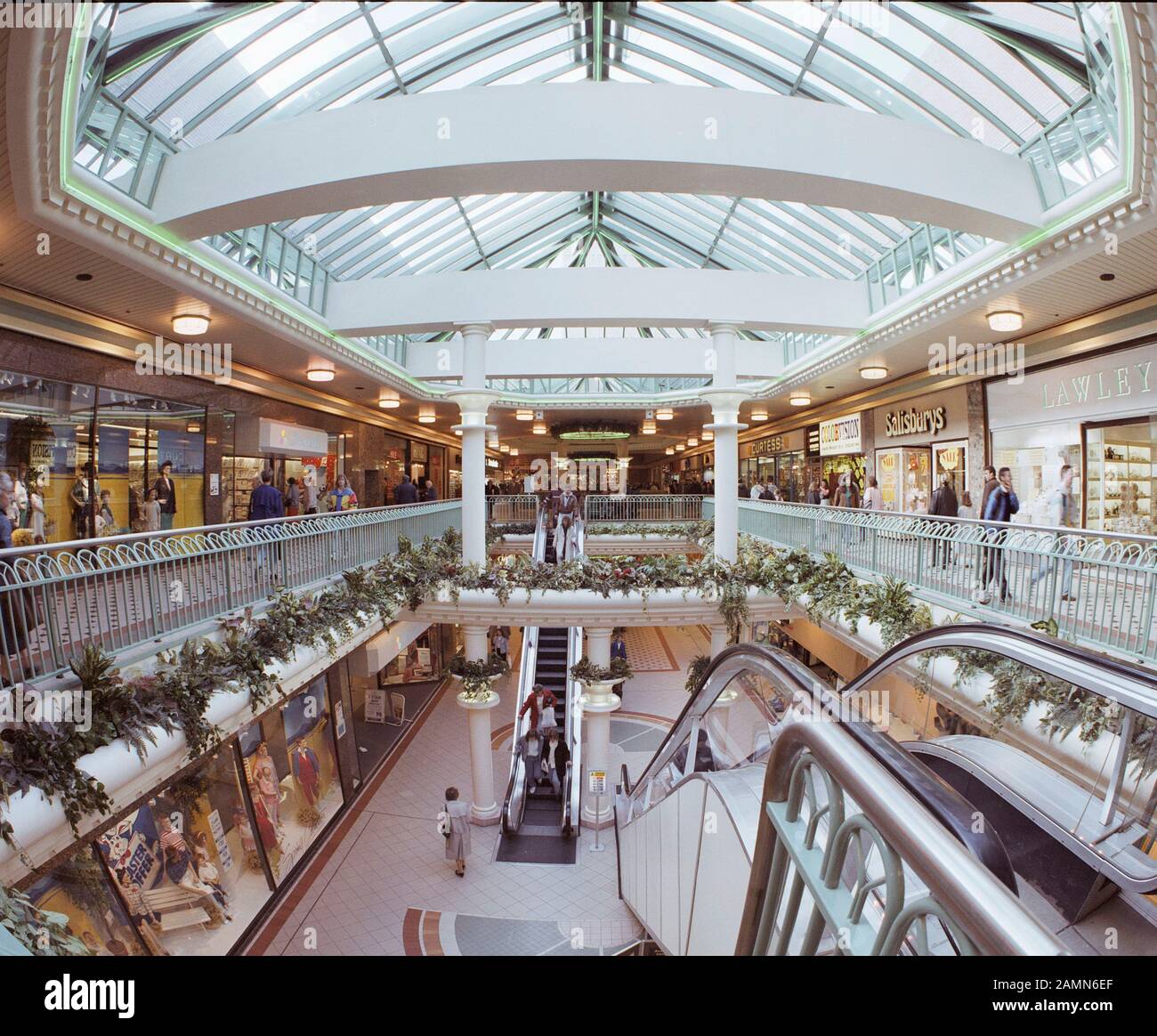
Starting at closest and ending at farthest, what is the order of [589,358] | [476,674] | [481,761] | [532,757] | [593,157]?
[593,157] → [476,674] → [481,761] → [532,757] → [589,358]

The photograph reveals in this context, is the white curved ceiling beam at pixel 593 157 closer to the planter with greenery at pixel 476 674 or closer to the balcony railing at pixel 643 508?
the planter with greenery at pixel 476 674

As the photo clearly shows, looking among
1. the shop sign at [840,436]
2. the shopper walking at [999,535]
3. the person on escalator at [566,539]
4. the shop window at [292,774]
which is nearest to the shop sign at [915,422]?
the shop sign at [840,436]

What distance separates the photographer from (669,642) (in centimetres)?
2453

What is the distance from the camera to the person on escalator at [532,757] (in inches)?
495

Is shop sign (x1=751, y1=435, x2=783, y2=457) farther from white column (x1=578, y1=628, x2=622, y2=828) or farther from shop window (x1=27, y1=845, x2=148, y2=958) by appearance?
shop window (x1=27, y1=845, x2=148, y2=958)

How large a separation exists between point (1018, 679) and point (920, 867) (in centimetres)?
496

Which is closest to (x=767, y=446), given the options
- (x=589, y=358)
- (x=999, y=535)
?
(x=589, y=358)

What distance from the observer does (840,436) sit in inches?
730

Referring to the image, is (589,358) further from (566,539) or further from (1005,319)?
(1005,319)

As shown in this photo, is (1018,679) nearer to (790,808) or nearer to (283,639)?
(790,808)

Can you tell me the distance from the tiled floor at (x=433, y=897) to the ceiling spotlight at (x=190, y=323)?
8.05 meters

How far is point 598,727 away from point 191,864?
688 centimetres

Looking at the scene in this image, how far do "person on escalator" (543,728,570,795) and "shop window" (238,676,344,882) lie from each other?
152 inches
